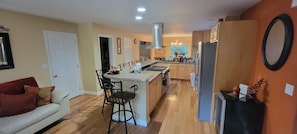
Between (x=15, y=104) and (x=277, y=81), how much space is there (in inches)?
147

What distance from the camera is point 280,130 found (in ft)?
4.83

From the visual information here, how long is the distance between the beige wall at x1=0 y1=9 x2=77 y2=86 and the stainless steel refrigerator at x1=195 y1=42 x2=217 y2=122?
11.8 ft

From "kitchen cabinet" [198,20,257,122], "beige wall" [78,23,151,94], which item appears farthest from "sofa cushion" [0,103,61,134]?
"kitchen cabinet" [198,20,257,122]

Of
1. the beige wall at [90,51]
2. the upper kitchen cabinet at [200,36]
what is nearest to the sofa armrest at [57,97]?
the beige wall at [90,51]

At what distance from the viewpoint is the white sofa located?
6.39 ft

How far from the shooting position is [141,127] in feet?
8.66

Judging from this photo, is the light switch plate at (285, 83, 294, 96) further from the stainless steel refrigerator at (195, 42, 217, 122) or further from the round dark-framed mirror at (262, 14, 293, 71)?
the stainless steel refrigerator at (195, 42, 217, 122)

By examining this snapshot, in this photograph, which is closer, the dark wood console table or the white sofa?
the dark wood console table

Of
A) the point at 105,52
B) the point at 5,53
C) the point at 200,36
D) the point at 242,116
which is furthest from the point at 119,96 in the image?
the point at 200,36

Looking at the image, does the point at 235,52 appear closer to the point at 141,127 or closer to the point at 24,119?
the point at 141,127

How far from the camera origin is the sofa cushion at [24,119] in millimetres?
1907

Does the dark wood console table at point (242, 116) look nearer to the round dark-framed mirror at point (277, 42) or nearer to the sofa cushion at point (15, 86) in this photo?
the round dark-framed mirror at point (277, 42)

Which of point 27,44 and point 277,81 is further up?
point 27,44

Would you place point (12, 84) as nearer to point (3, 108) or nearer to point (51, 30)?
point (3, 108)
